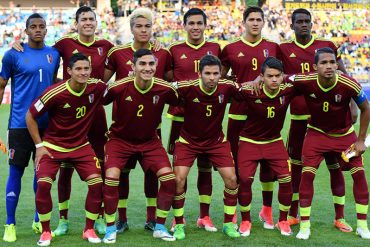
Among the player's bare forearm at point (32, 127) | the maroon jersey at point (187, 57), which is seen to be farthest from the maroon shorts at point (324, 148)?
the player's bare forearm at point (32, 127)

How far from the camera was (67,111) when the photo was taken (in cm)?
625

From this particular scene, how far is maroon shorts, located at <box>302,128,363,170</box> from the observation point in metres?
6.58

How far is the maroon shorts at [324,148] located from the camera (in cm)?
658

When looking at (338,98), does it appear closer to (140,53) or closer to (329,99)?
(329,99)

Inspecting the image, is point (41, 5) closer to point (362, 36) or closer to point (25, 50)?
point (362, 36)

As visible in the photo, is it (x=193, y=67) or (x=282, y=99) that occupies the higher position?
(x=193, y=67)

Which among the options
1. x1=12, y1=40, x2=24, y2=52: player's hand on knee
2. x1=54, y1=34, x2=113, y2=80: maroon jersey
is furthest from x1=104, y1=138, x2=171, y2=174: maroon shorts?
x1=12, y1=40, x2=24, y2=52: player's hand on knee

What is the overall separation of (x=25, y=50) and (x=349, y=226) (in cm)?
396

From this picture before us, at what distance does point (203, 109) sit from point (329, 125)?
137cm

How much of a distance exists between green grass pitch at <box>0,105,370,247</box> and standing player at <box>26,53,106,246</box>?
0.38 meters

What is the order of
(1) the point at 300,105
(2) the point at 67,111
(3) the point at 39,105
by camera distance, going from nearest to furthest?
(3) the point at 39,105
(2) the point at 67,111
(1) the point at 300,105

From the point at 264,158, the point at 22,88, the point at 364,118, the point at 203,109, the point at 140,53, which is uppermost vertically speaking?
the point at 140,53

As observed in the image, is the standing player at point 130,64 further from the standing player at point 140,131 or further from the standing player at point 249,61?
the standing player at point 249,61

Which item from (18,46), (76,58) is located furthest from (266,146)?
(18,46)
